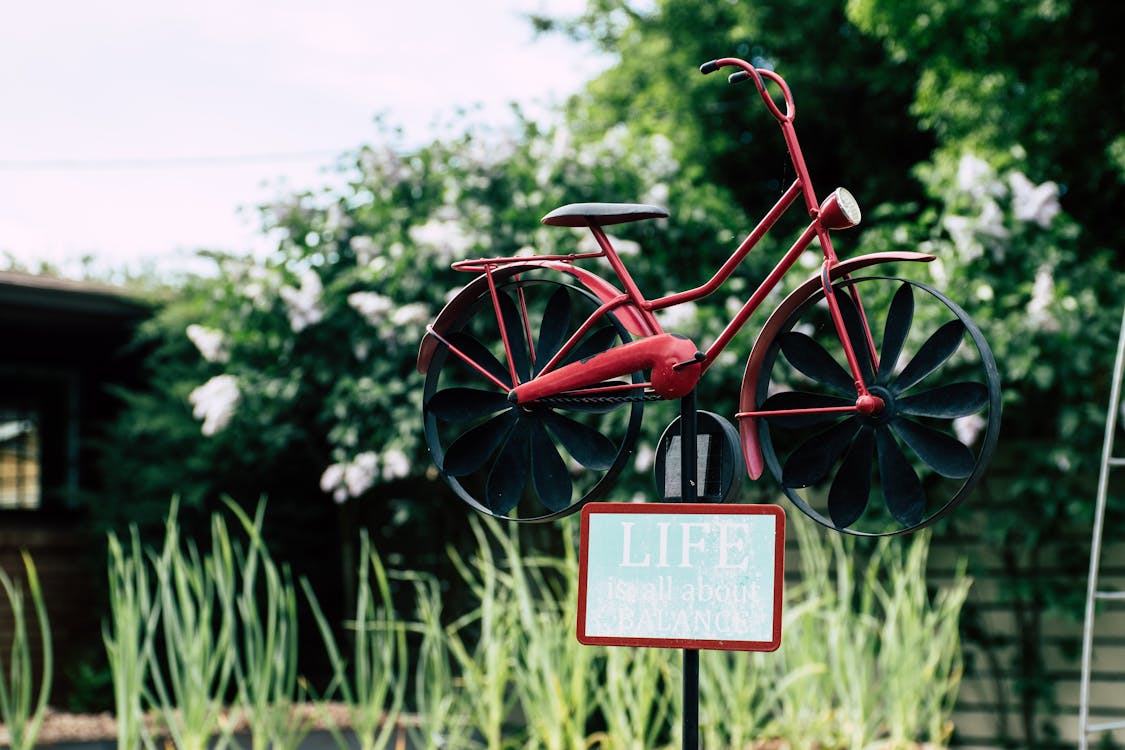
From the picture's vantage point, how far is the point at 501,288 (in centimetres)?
190

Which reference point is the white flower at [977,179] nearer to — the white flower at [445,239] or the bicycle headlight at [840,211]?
the white flower at [445,239]

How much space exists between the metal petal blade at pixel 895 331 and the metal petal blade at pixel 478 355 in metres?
0.59

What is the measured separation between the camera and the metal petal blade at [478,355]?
6.17 feet

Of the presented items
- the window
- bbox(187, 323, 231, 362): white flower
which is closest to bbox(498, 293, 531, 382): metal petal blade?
bbox(187, 323, 231, 362): white flower

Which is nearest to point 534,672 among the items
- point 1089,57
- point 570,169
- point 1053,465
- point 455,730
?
point 455,730

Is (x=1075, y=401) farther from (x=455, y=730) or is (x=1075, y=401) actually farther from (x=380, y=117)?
(x=380, y=117)

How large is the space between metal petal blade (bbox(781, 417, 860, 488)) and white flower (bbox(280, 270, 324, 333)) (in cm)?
395

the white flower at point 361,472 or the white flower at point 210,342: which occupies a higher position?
the white flower at point 210,342

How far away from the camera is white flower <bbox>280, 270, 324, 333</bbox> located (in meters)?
5.34

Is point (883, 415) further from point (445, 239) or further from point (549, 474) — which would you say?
point (445, 239)

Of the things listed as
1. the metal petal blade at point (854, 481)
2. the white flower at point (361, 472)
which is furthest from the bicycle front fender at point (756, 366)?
the white flower at point (361, 472)

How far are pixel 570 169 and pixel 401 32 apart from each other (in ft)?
20.9

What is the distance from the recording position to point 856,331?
5.52ft

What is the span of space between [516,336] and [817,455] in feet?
1.69
